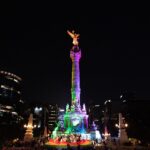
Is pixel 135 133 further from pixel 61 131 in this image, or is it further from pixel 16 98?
pixel 16 98

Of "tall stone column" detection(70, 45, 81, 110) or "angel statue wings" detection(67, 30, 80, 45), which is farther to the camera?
"angel statue wings" detection(67, 30, 80, 45)

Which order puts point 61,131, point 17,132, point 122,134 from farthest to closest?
point 61,131
point 17,132
point 122,134

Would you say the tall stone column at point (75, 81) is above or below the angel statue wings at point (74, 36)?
below

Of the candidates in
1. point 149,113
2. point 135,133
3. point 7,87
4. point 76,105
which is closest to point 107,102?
point 7,87

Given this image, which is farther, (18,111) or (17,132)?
(18,111)

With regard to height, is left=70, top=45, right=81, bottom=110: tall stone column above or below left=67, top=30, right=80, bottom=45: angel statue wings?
below

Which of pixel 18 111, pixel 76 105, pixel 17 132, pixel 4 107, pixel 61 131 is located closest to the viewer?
pixel 17 132

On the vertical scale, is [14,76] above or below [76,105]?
above

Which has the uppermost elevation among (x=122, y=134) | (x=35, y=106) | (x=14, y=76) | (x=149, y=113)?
(x=14, y=76)

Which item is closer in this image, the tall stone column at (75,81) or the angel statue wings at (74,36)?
the tall stone column at (75,81)

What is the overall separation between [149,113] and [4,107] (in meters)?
58.6

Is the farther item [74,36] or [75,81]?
[74,36]

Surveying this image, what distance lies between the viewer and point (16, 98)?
365 ft

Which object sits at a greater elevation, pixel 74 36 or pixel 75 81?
pixel 74 36
